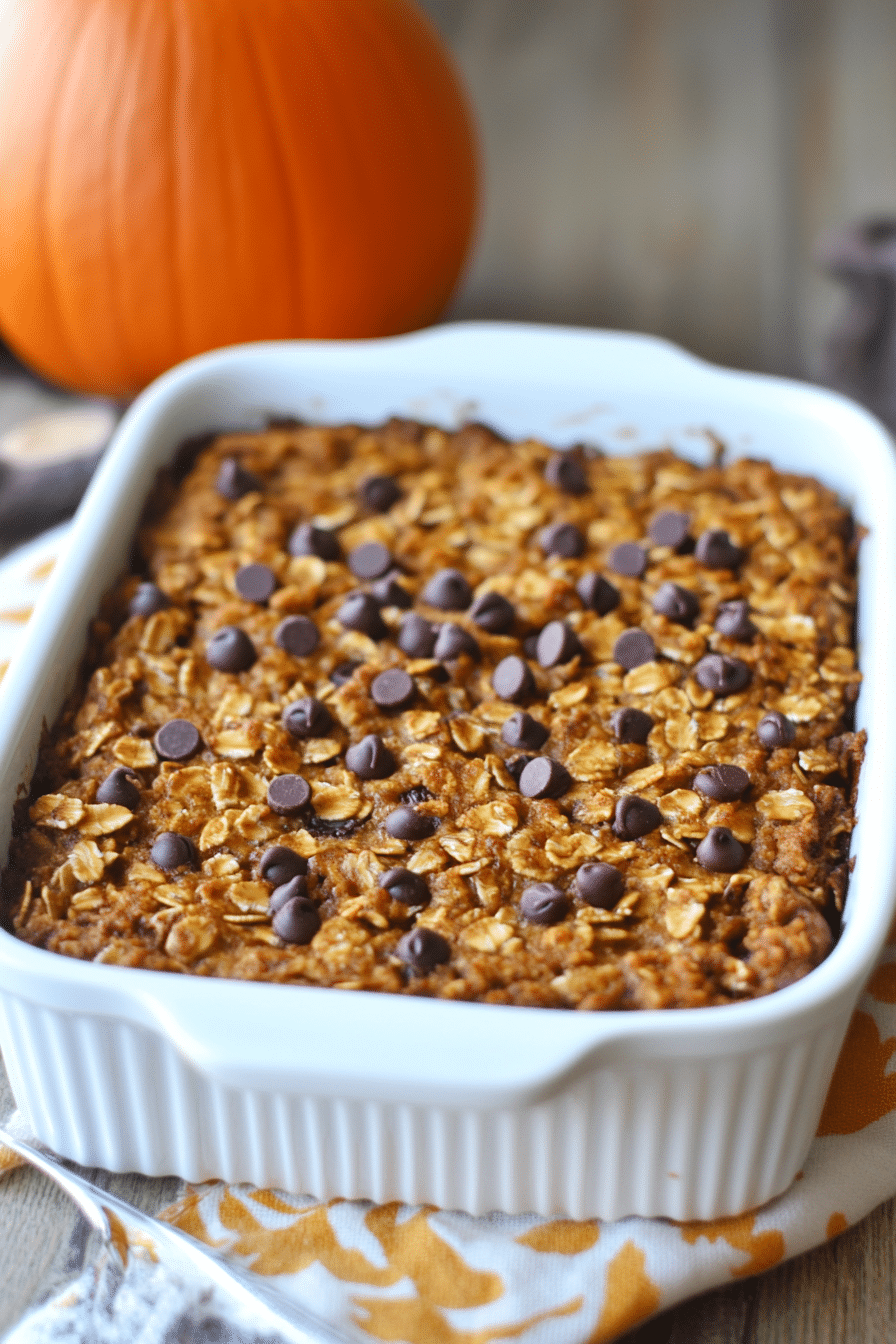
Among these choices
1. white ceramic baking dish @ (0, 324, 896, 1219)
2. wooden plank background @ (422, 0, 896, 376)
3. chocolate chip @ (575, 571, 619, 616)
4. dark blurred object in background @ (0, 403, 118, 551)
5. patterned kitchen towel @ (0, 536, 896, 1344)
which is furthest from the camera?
wooden plank background @ (422, 0, 896, 376)

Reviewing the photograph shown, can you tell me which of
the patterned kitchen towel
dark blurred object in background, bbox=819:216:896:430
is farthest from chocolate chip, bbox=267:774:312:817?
dark blurred object in background, bbox=819:216:896:430

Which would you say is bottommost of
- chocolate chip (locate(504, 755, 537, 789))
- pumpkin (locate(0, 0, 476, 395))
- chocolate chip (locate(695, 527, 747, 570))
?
chocolate chip (locate(504, 755, 537, 789))

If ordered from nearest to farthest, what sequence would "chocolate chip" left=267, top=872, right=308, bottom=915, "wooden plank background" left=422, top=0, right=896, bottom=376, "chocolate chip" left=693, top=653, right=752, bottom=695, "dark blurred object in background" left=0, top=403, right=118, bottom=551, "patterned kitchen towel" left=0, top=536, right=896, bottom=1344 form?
"patterned kitchen towel" left=0, top=536, right=896, bottom=1344, "chocolate chip" left=267, top=872, right=308, bottom=915, "chocolate chip" left=693, top=653, right=752, bottom=695, "dark blurred object in background" left=0, top=403, right=118, bottom=551, "wooden plank background" left=422, top=0, right=896, bottom=376

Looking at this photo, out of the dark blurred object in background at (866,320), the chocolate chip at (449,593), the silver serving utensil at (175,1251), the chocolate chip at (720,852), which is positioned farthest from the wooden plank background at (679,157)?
the silver serving utensil at (175,1251)

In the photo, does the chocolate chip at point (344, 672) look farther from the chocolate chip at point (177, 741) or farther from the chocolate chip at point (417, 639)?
the chocolate chip at point (177, 741)

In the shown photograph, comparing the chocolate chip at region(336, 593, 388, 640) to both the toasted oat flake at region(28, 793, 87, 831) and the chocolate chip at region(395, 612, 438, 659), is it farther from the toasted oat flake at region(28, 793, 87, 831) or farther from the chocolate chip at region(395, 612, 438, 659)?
the toasted oat flake at region(28, 793, 87, 831)
